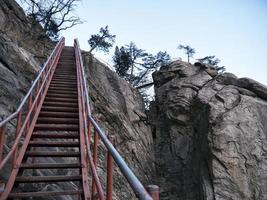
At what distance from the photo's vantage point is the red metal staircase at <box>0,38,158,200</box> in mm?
3285

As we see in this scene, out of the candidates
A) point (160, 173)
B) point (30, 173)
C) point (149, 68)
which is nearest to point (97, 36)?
point (149, 68)

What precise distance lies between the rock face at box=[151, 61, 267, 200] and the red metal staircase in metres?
7.77

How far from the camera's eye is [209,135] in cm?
1454

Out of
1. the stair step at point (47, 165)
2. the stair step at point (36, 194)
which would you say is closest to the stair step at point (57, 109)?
the stair step at point (47, 165)

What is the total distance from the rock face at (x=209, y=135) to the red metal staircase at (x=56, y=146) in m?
7.77

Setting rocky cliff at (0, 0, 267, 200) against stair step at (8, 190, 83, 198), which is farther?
rocky cliff at (0, 0, 267, 200)

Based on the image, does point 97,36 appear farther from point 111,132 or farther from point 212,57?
point 111,132

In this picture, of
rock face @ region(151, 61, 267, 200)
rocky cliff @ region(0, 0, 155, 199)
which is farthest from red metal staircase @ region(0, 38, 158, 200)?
rock face @ region(151, 61, 267, 200)

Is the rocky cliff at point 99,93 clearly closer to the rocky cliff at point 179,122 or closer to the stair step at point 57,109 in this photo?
the rocky cliff at point 179,122

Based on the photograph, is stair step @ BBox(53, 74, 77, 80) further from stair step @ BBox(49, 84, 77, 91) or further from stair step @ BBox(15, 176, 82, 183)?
stair step @ BBox(15, 176, 82, 183)

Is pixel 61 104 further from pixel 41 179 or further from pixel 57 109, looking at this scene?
pixel 41 179

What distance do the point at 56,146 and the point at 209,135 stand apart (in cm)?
1058

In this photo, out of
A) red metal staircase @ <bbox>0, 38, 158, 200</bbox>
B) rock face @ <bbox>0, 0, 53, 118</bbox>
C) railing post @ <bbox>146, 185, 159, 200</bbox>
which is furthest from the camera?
rock face @ <bbox>0, 0, 53, 118</bbox>

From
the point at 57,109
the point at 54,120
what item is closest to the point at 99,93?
the point at 57,109
